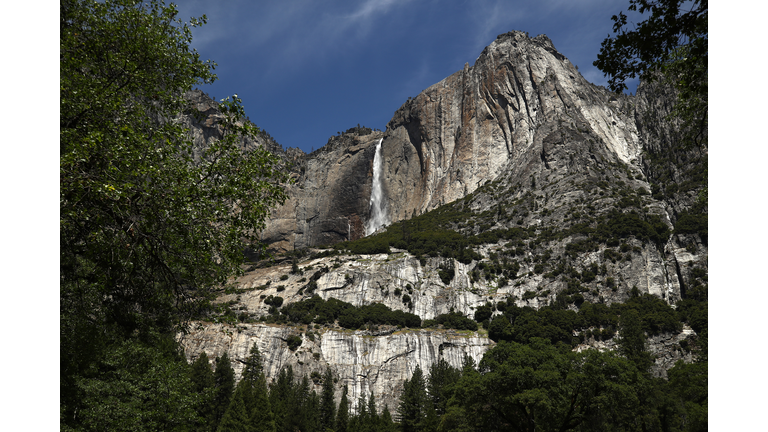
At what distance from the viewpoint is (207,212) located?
9.51 m

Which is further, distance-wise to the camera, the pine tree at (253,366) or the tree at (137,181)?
the pine tree at (253,366)

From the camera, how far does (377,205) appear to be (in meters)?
150

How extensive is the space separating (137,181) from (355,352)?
73621 millimetres

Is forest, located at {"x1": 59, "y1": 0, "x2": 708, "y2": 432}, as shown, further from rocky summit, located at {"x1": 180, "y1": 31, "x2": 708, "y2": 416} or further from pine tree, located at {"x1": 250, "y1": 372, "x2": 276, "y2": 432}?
rocky summit, located at {"x1": 180, "y1": 31, "x2": 708, "y2": 416}

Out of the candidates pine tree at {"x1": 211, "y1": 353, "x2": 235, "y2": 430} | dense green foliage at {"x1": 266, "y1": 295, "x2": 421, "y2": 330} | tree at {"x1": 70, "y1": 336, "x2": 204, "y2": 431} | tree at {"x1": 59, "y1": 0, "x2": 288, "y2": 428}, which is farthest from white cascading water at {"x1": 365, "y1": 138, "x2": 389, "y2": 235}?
tree at {"x1": 59, "y1": 0, "x2": 288, "y2": 428}

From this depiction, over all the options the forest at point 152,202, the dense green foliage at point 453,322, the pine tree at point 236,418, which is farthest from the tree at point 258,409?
the dense green foliage at point 453,322

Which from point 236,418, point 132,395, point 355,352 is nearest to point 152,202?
point 132,395

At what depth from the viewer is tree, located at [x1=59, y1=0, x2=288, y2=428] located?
841 cm

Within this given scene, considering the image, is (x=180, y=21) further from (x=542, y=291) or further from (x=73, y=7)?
(x=542, y=291)

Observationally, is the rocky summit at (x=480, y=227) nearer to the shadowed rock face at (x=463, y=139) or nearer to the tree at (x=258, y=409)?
the shadowed rock face at (x=463, y=139)

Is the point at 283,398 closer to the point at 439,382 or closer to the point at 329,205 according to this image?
the point at 439,382

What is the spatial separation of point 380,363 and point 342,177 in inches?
3524

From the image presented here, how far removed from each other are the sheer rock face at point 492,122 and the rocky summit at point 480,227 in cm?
46

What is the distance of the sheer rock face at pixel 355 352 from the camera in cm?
7438
